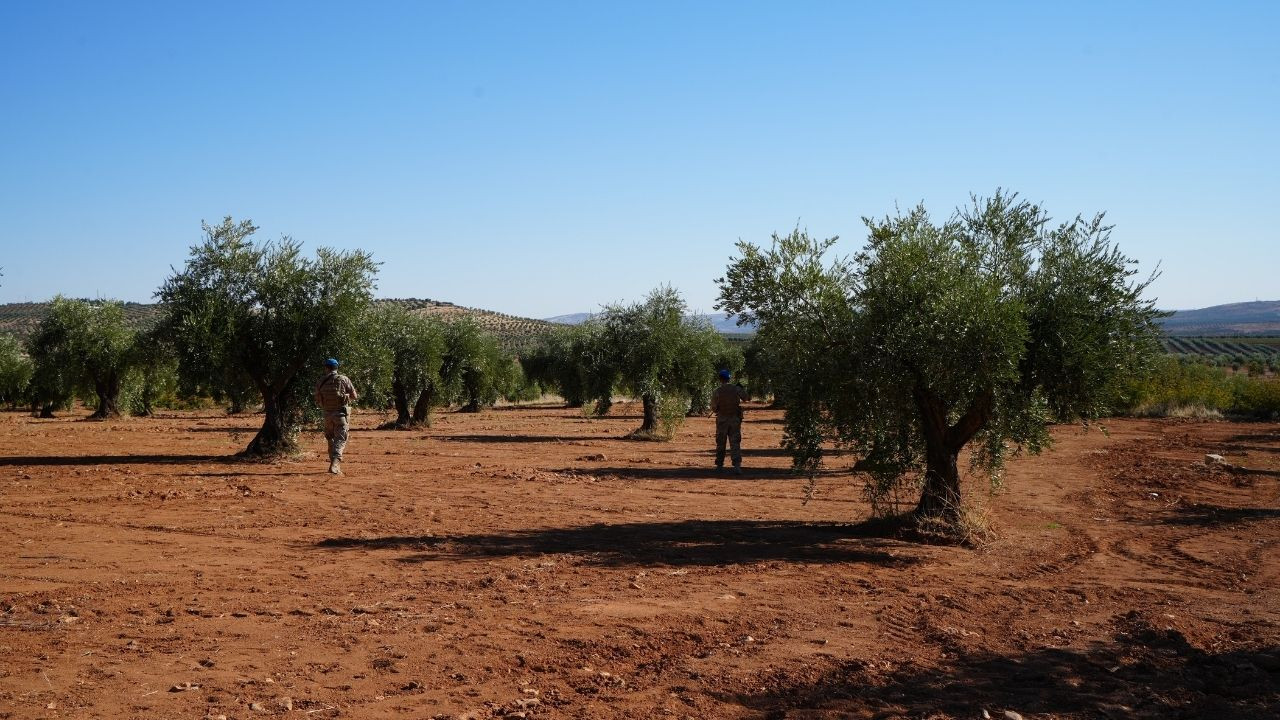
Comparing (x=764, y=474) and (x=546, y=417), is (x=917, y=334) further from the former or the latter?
(x=546, y=417)

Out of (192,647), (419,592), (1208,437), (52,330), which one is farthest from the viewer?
(52,330)

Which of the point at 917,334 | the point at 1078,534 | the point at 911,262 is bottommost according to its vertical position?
the point at 1078,534

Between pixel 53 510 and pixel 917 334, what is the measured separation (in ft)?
40.5

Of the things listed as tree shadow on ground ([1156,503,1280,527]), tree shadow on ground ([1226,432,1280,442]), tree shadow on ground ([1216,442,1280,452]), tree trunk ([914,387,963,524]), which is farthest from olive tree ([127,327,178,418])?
tree shadow on ground ([1226,432,1280,442])

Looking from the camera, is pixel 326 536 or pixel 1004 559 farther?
pixel 326 536

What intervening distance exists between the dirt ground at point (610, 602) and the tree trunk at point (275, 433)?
9.99 ft

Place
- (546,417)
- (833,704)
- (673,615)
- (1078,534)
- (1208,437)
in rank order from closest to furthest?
(833,704)
(673,615)
(1078,534)
(1208,437)
(546,417)

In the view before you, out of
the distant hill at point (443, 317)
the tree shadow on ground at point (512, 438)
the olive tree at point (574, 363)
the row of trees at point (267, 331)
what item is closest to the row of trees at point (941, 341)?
the row of trees at point (267, 331)

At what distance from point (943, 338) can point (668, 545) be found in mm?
Result: 4131

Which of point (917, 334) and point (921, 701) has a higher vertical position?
point (917, 334)

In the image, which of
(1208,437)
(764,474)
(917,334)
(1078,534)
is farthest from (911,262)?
(1208,437)

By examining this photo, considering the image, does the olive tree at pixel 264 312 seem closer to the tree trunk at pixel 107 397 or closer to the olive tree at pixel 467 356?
the olive tree at pixel 467 356

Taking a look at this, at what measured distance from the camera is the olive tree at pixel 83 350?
38906 mm

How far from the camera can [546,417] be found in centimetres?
4578
